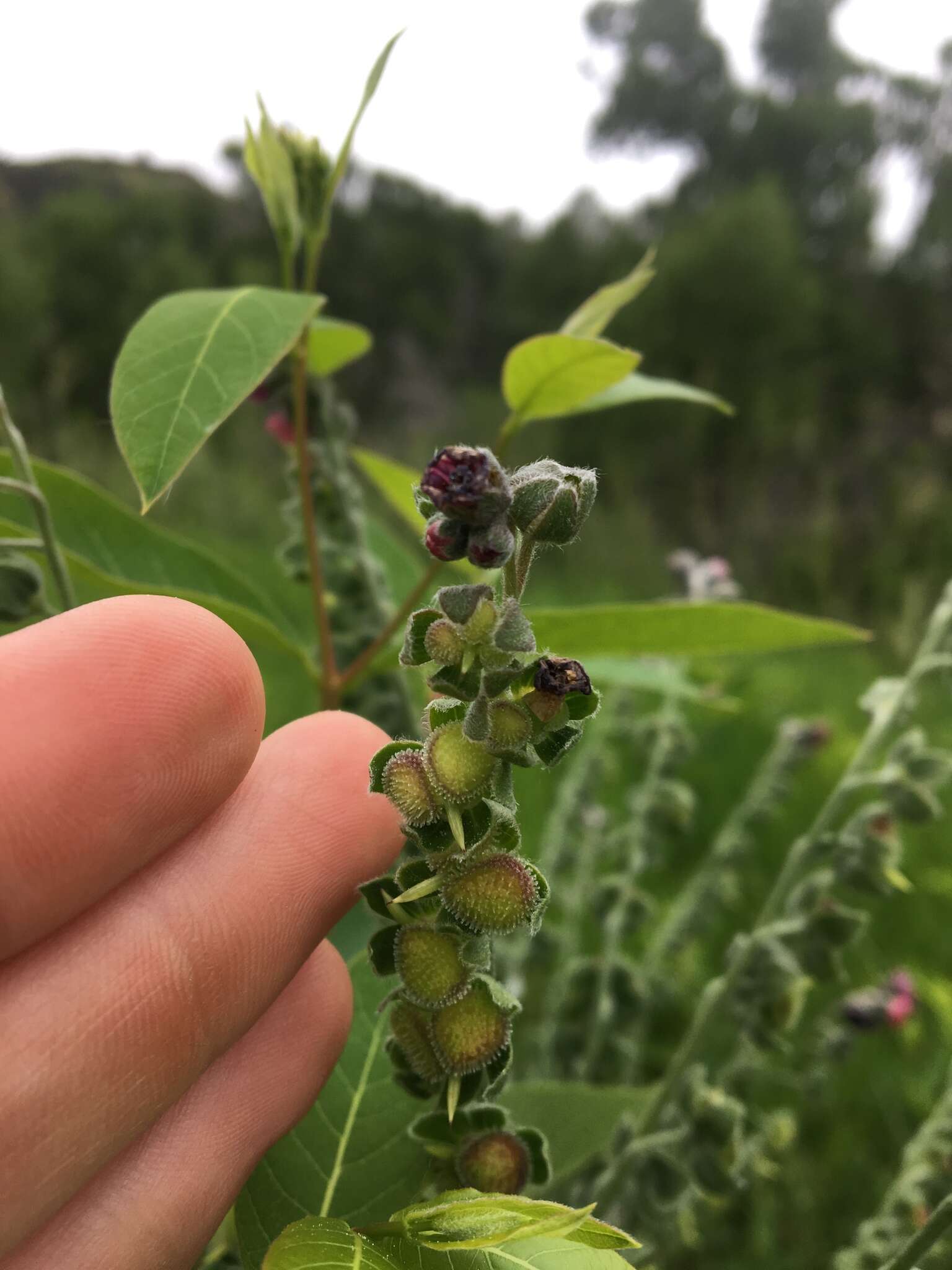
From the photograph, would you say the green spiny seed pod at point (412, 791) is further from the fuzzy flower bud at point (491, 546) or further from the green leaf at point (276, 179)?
the green leaf at point (276, 179)

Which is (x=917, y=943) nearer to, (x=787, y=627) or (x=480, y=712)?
(x=787, y=627)

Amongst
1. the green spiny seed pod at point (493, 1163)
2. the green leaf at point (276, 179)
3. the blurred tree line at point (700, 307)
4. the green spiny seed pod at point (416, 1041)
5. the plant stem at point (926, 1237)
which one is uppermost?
the green leaf at point (276, 179)

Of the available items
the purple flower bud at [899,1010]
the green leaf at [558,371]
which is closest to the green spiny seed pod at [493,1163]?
the green leaf at [558,371]

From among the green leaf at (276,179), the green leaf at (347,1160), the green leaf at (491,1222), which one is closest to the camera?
the green leaf at (491,1222)

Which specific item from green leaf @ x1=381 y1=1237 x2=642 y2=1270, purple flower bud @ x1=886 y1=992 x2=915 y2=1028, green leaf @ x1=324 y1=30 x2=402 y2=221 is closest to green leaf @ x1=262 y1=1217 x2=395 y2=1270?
green leaf @ x1=381 y1=1237 x2=642 y2=1270

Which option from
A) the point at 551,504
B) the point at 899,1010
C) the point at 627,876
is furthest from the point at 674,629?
the point at 899,1010

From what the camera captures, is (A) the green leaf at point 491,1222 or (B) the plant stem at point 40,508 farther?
(B) the plant stem at point 40,508

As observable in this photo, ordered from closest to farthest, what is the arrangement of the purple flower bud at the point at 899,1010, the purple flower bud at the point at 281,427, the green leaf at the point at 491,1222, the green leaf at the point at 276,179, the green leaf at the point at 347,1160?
1. the green leaf at the point at 491,1222
2. the green leaf at the point at 347,1160
3. the green leaf at the point at 276,179
4. the purple flower bud at the point at 281,427
5. the purple flower bud at the point at 899,1010

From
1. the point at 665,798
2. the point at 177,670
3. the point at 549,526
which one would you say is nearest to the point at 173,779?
the point at 177,670
